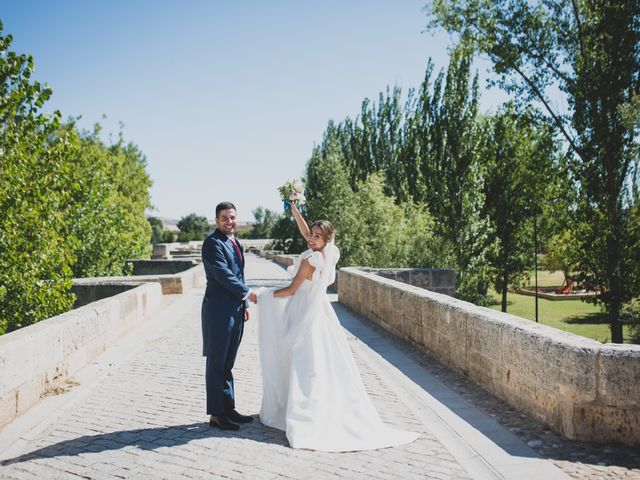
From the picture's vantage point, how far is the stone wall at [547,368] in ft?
14.7

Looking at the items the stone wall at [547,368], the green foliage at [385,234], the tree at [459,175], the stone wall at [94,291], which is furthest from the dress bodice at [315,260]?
the tree at [459,175]

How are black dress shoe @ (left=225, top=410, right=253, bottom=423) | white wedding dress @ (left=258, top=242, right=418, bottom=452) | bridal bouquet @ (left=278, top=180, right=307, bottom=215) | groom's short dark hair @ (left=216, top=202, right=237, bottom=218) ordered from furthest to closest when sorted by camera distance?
1. bridal bouquet @ (left=278, top=180, right=307, bottom=215)
2. groom's short dark hair @ (left=216, top=202, right=237, bottom=218)
3. black dress shoe @ (left=225, top=410, right=253, bottom=423)
4. white wedding dress @ (left=258, top=242, right=418, bottom=452)

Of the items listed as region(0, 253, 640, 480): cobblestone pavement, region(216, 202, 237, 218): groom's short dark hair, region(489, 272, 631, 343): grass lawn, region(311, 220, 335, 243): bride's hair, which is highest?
region(216, 202, 237, 218): groom's short dark hair

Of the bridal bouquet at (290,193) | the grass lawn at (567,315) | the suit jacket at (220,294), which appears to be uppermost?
the bridal bouquet at (290,193)

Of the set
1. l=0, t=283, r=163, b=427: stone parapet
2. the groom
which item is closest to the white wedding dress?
the groom

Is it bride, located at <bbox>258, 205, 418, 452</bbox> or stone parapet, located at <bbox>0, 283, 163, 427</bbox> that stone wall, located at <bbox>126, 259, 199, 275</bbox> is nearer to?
stone parapet, located at <bbox>0, 283, 163, 427</bbox>

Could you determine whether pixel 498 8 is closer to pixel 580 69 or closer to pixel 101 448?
pixel 580 69

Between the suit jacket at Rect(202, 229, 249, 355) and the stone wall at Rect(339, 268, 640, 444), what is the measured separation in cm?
253

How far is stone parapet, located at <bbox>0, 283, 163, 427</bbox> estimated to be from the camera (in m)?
5.38

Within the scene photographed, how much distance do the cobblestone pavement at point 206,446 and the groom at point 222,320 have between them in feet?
0.59

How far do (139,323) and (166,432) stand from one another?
7017 mm

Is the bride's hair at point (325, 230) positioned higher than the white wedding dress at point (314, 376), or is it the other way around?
the bride's hair at point (325, 230)

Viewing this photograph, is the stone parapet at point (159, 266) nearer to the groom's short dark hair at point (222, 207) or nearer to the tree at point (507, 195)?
the tree at point (507, 195)

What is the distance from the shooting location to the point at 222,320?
5.12m
